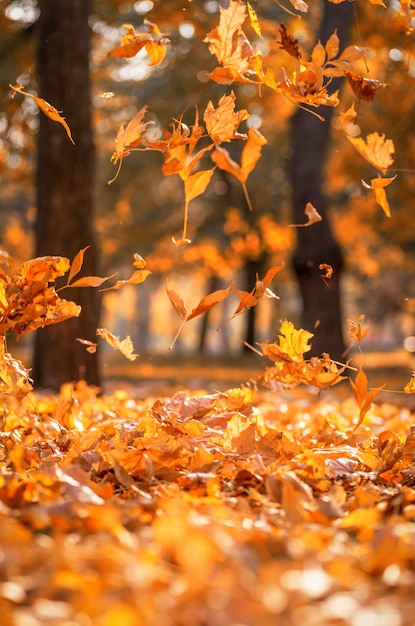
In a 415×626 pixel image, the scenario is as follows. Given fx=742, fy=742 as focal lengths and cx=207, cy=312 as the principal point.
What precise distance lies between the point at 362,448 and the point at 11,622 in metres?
1.54

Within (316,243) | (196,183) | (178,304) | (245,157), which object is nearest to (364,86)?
(245,157)

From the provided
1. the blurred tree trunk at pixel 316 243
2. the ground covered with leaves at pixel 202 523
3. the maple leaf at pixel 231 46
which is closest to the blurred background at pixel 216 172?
the blurred tree trunk at pixel 316 243

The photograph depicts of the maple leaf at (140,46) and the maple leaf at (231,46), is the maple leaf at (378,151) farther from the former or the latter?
the maple leaf at (140,46)

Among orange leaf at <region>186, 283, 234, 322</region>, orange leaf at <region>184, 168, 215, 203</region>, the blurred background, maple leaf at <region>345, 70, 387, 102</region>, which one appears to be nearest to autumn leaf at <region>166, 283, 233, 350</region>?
orange leaf at <region>186, 283, 234, 322</region>

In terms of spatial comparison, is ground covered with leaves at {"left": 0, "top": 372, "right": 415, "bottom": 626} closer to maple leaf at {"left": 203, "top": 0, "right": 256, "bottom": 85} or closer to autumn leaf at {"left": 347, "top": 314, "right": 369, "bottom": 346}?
autumn leaf at {"left": 347, "top": 314, "right": 369, "bottom": 346}

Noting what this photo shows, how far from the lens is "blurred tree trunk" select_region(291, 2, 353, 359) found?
8.20m

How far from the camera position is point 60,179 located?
5629 millimetres

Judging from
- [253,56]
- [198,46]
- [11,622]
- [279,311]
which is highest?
[253,56]

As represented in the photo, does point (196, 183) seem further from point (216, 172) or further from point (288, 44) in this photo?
point (216, 172)

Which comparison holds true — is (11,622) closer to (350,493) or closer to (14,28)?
(350,493)

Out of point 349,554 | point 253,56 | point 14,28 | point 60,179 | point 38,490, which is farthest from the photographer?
point 14,28

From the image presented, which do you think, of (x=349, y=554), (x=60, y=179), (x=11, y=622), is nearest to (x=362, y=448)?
(x=349, y=554)

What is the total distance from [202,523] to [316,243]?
7.08 meters

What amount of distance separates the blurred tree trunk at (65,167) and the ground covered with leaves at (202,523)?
9.45ft
